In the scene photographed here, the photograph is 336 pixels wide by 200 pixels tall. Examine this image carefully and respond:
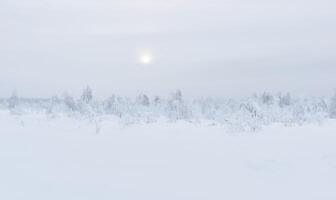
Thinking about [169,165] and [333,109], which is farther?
[333,109]

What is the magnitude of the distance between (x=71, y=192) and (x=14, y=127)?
7532mm

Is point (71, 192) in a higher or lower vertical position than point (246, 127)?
lower

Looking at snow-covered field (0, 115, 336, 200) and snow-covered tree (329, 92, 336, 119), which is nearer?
snow-covered field (0, 115, 336, 200)

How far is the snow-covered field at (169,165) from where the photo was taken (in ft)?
27.2

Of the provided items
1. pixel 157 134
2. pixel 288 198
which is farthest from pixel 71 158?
pixel 288 198

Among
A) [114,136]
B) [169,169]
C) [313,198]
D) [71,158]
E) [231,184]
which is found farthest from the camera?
[114,136]

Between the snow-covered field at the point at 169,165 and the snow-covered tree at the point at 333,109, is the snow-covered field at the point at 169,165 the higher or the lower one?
the lower one

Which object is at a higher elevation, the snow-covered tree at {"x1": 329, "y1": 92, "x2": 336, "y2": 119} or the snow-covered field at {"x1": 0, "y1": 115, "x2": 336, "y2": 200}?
the snow-covered tree at {"x1": 329, "y1": 92, "x2": 336, "y2": 119}

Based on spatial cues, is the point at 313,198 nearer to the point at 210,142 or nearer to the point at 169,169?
the point at 169,169

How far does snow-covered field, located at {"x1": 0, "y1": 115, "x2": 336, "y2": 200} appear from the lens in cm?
830

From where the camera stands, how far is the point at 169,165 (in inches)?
387

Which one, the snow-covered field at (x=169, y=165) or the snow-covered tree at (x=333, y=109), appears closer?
the snow-covered field at (x=169, y=165)

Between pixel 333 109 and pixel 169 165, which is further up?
pixel 333 109

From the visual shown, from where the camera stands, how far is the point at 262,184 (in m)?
8.80
